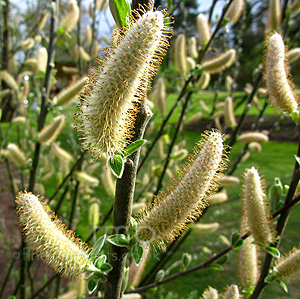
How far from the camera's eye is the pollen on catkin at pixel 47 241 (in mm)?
409

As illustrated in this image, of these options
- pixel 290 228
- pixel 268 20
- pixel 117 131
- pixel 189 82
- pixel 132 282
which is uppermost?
pixel 268 20

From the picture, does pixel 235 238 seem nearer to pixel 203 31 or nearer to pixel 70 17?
pixel 203 31

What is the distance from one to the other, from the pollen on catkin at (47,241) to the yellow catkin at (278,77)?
47 centimetres

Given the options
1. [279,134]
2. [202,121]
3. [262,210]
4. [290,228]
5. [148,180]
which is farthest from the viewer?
[202,121]

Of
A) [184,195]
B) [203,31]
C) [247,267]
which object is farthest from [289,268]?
[203,31]

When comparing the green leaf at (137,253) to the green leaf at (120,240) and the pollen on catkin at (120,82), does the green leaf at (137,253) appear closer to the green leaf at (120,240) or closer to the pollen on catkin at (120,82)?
the green leaf at (120,240)

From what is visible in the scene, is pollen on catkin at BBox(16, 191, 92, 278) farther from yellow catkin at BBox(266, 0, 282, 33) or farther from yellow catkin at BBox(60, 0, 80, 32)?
yellow catkin at BBox(266, 0, 282, 33)

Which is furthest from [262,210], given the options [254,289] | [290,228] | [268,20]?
[290,228]

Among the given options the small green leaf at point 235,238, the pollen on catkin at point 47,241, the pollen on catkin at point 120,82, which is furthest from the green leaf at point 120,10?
the small green leaf at point 235,238

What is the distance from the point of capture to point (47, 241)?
0.41 meters

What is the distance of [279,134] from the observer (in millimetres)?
3887

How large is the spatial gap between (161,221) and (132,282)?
380 mm

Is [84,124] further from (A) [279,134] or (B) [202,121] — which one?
(B) [202,121]

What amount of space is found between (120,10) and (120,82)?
3.7 inches
